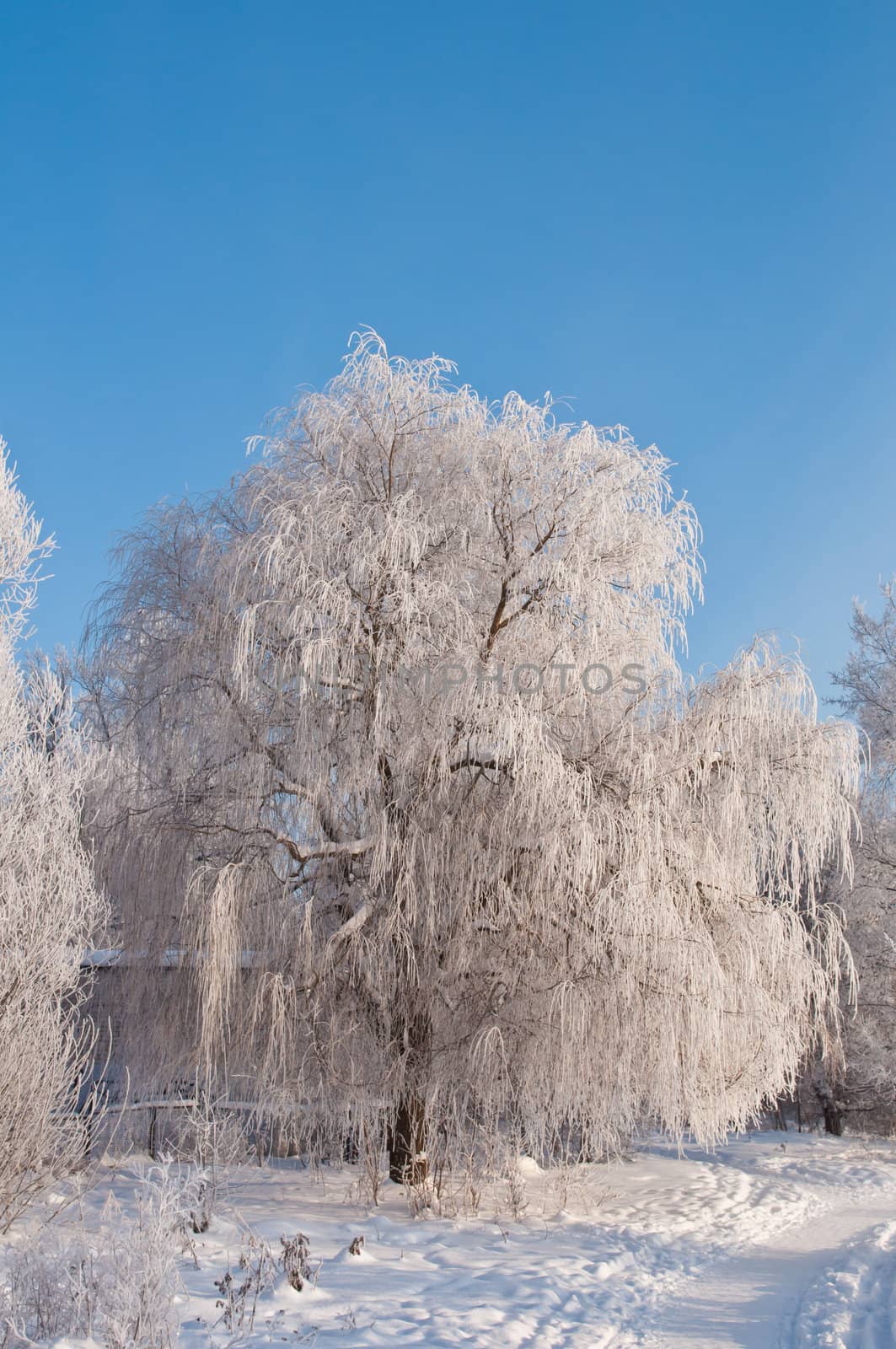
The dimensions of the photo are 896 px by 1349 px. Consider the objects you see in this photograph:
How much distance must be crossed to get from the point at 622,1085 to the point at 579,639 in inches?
134

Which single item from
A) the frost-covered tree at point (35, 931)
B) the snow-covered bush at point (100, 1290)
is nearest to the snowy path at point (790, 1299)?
the snow-covered bush at point (100, 1290)

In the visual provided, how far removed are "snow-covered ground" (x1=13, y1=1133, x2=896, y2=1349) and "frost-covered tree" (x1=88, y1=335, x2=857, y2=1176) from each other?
2.50 ft

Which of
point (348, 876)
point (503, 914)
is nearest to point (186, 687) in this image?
point (348, 876)

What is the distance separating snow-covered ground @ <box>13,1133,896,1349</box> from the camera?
15.5 feet

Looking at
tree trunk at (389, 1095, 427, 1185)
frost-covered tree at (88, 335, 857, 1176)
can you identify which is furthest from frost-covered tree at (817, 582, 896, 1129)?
tree trunk at (389, 1095, 427, 1185)

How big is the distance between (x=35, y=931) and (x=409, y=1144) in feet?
13.7

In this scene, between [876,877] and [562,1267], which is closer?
[562,1267]

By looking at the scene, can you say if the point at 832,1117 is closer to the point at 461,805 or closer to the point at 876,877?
the point at 876,877

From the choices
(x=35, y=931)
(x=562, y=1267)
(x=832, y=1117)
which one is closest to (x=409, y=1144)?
(x=562, y=1267)

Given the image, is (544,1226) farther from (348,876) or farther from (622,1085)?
(348,876)

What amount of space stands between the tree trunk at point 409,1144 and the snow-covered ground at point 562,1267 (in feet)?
0.59

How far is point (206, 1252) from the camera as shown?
5.59m

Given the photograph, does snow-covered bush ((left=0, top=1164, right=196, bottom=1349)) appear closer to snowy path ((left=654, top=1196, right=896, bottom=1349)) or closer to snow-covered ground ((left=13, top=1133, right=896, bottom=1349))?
snow-covered ground ((left=13, top=1133, right=896, bottom=1349))

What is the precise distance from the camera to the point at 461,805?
7.57 m
